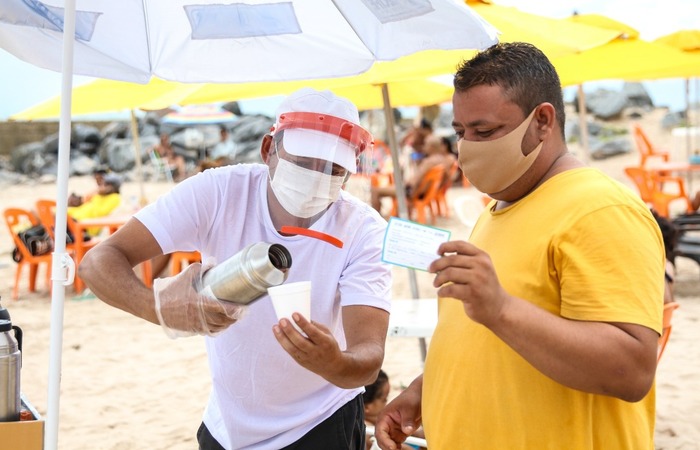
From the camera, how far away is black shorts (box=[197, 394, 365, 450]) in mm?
2145

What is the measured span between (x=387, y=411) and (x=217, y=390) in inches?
19.4

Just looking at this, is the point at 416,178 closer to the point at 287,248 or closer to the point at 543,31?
the point at 543,31

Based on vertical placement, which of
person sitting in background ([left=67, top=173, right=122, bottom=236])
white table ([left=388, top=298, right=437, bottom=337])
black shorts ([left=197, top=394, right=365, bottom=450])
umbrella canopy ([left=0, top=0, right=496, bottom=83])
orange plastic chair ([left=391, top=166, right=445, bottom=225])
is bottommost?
orange plastic chair ([left=391, top=166, right=445, bottom=225])

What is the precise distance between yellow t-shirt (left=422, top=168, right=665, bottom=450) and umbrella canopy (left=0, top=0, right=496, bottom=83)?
Answer: 2.71ft

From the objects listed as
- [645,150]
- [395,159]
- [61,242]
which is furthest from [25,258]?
[645,150]

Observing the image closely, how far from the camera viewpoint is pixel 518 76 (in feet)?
5.36

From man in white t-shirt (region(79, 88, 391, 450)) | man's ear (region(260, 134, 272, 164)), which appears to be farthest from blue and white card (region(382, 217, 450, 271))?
man's ear (region(260, 134, 272, 164))

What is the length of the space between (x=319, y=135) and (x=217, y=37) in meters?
0.79

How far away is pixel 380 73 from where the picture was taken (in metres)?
4.16

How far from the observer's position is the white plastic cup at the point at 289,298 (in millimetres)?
1627

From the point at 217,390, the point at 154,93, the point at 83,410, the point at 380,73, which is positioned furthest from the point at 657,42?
the point at 83,410

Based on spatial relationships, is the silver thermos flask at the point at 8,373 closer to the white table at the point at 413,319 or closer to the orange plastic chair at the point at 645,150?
the white table at the point at 413,319

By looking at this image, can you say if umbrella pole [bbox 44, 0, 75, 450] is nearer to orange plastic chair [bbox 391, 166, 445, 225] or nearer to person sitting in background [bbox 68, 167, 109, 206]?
person sitting in background [bbox 68, 167, 109, 206]

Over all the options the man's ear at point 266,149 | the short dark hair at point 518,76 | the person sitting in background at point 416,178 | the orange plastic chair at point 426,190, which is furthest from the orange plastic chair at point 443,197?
the short dark hair at point 518,76
